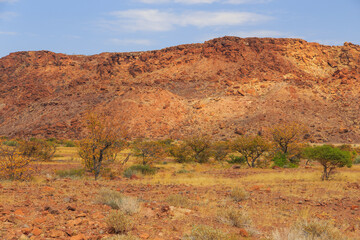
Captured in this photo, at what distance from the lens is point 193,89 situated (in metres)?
64.1

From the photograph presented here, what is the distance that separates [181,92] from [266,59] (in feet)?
68.8

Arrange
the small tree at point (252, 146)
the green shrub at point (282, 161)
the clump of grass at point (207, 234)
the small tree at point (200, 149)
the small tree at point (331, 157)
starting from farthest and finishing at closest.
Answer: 1. the small tree at point (200, 149)
2. the small tree at point (252, 146)
3. the green shrub at point (282, 161)
4. the small tree at point (331, 157)
5. the clump of grass at point (207, 234)

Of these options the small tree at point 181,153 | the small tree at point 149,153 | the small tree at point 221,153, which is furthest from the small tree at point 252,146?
the small tree at point 149,153

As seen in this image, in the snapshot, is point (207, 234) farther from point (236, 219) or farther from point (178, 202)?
point (178, 202)

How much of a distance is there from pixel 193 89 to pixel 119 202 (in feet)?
186

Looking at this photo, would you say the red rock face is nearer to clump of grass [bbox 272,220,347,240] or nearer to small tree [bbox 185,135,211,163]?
small tree [bbox 185,135,211,163]

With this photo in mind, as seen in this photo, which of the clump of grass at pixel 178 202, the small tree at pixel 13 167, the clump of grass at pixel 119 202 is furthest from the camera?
the small tree at pixel 13 167

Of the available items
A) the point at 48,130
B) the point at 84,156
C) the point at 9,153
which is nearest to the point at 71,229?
the point at 9,153

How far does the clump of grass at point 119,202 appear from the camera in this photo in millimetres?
7689

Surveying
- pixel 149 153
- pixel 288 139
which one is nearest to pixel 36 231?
pixel 149 153

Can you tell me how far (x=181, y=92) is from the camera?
208ft

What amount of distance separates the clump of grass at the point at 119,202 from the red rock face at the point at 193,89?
4058 centimetres

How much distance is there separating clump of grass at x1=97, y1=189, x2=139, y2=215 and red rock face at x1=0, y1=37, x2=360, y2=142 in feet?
133

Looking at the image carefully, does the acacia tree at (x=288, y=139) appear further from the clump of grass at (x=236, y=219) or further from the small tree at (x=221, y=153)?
the clump of grass at (x=236, y=219)
